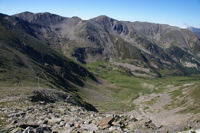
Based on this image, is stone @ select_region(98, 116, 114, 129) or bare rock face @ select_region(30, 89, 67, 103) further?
bare rock face @ select_region(30, 89, 67, 103)

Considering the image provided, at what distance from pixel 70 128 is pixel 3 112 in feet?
42.0

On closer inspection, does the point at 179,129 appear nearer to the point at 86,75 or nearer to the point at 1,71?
the point at 1,71

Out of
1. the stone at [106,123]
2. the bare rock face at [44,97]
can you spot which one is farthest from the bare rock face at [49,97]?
the stone at [106,123]

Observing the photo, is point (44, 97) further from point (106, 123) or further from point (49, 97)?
point (106, 123)

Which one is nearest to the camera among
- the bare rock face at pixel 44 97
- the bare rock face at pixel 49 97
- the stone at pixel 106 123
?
the stone at pixel 106 123

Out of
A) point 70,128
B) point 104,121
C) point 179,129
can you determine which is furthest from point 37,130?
point 179,129

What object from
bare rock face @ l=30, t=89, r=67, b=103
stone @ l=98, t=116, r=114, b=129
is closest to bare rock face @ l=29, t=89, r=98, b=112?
bare rock face @ l=30, t=89, r=67, b=103

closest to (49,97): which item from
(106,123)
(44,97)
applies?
(44,97)

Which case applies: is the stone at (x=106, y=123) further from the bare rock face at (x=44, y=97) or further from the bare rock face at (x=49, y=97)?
the bare rock face at (x=44, y=97)

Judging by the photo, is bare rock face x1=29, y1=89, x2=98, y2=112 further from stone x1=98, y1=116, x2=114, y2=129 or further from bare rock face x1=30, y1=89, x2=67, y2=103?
stone x1=98, y1=116, x2=114, y2=129

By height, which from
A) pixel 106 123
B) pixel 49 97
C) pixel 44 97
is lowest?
pixel 49 97

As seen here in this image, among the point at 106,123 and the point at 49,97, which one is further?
the point at 49,97

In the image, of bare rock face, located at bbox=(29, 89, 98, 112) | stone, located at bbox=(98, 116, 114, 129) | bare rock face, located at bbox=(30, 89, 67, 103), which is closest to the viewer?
stone, located at bbox=(98, 116, 114, 129)

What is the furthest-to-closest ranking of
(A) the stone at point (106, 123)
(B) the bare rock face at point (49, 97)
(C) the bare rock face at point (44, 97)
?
1. (B) the bare rock face at point (49, 97)
2. (C) the bare rock face at point (44, 97)
3. (A) the stone at point (106, 123)
